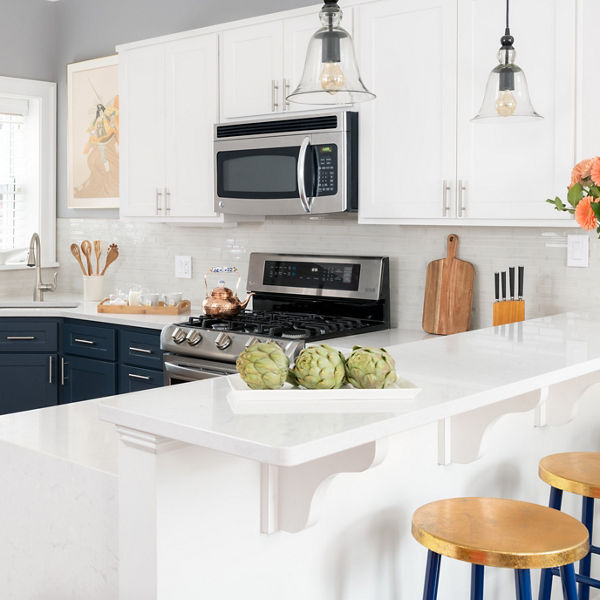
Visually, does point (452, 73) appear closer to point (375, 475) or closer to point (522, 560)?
point (375, 475)

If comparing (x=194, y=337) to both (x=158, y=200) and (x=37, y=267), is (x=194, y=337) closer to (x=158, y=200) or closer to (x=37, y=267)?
(x=158, y=200)

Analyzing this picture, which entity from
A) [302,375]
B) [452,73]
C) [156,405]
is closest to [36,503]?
[156,405]

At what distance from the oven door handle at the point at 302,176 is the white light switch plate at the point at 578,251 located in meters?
1.12

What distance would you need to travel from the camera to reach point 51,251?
548 cm

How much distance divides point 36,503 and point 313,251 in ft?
8.47

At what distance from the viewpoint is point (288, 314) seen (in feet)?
13.4

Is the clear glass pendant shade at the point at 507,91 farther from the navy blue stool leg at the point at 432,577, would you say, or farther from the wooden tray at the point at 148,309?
the wooden tray at the point at 148,309

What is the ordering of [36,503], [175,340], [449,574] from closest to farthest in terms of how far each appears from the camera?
1. [36,503]
2. [449,574]
3. [175,340]

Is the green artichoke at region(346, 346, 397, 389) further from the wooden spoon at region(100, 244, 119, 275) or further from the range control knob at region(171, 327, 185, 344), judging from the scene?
the wooden spoon at region(100, 244, 119, 275)

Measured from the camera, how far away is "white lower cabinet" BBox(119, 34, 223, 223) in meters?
4.20

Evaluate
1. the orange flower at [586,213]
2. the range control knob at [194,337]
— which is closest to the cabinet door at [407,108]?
the range control knob at [194,337]

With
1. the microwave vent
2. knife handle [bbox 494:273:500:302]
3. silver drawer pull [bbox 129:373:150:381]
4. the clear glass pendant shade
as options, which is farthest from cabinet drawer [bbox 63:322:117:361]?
the clear glass pendant shade

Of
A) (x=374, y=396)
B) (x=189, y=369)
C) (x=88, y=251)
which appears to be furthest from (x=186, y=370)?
(x=374, y=396)

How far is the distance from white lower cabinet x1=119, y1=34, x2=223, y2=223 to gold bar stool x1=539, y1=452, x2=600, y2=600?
2.32m
